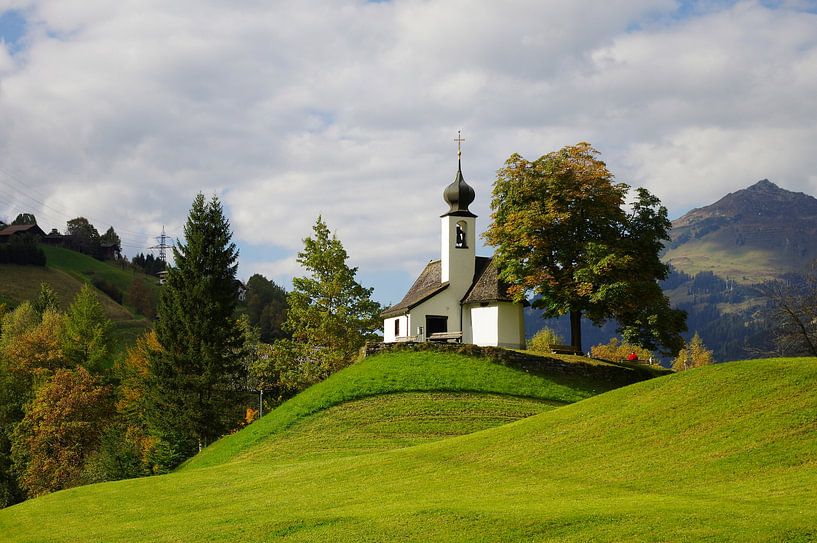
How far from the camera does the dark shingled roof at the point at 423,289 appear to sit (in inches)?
2040

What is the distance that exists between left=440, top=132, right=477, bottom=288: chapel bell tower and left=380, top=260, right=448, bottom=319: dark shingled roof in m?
1.04

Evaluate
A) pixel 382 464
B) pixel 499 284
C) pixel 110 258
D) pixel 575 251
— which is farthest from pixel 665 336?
pixel 110 258

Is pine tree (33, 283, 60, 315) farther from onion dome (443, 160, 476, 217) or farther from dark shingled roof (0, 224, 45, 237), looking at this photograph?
dark shingled roof (0, 224, 45, 237)

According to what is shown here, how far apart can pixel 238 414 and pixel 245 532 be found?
123ft

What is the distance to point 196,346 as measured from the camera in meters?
52.0

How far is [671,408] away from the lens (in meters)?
25.2

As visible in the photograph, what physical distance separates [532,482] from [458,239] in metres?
32.6

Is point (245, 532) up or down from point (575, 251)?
down

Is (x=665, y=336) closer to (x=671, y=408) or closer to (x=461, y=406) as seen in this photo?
(x=461, y=406)

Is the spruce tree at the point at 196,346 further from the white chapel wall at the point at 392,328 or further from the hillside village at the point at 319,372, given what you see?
the white chapel wall at the point at 392,328

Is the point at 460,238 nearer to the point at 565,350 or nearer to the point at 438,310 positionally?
the point at 438,310

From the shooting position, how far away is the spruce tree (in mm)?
51938

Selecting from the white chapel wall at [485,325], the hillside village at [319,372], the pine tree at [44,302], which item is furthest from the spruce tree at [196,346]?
the pine tree at [44,302]

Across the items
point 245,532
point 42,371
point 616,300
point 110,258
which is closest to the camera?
point 245,532
